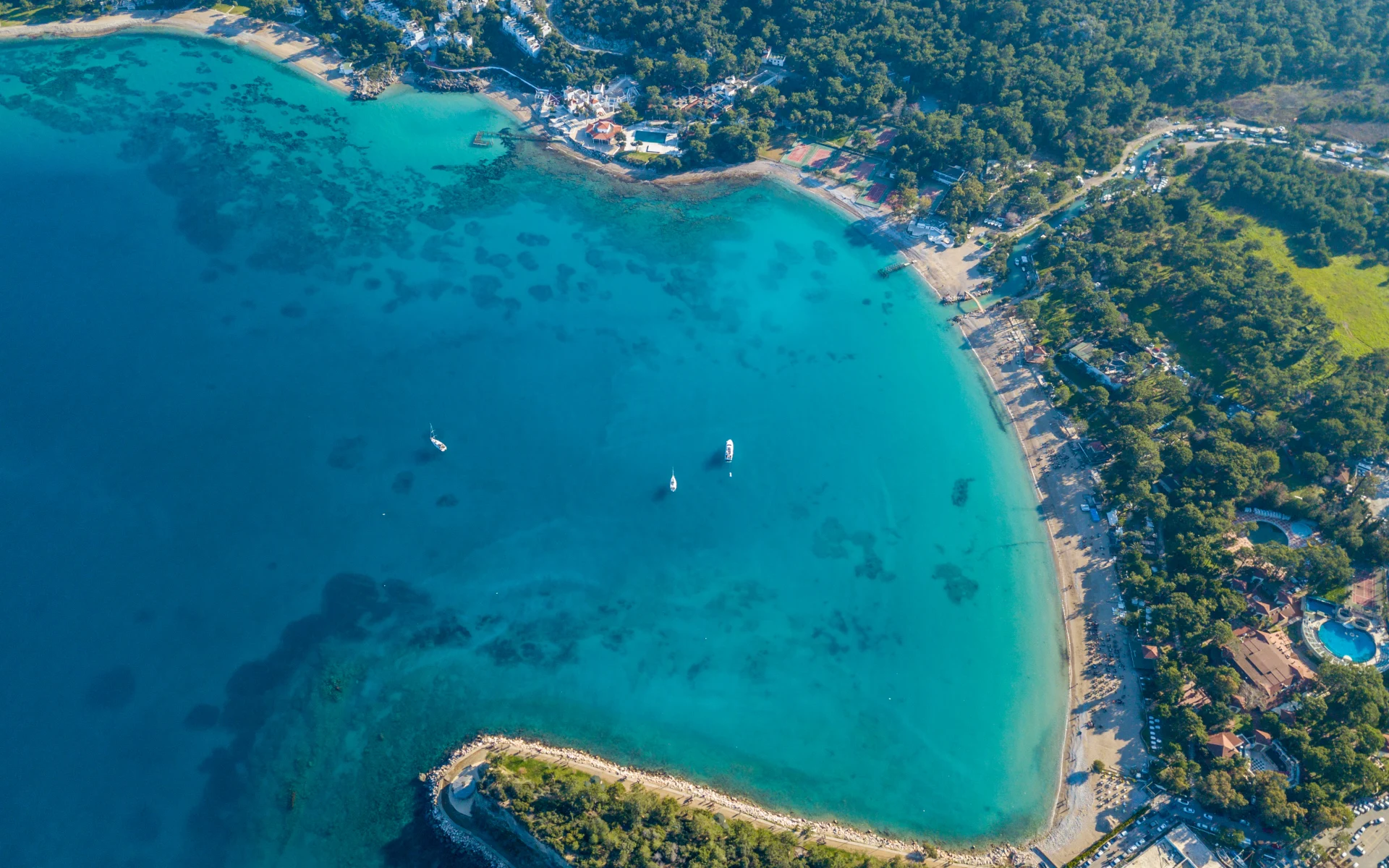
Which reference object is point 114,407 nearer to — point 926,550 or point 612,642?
point 612,642

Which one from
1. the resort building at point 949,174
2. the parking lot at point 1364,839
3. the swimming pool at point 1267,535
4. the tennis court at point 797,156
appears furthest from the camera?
Result: the tennis court at point 797,156

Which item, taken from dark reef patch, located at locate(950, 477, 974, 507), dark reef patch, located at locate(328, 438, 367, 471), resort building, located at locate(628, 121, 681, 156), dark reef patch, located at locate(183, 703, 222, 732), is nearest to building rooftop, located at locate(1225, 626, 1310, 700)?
dark reef patch, located at locate(950, 477, 974, 507)

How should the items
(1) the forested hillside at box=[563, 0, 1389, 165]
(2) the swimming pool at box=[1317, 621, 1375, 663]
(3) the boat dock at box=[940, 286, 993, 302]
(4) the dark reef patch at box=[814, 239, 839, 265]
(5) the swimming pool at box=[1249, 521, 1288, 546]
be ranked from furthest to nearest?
(1) the forested hillside at box=[563, 0, 1389, 165]
(4) the dark reef patch at box=[814, 239, 839, 265]
(3) the boat dock at box=[940, 286, 993, 302]
(5) the swimming pool at box=[1249, 521, 1288, 546]
(2) the swimming pool at box=[1317, 621, 1375, 663]

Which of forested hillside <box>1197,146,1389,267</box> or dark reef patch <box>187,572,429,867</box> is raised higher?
forested hillside <box>1197,146,1389,267</box>

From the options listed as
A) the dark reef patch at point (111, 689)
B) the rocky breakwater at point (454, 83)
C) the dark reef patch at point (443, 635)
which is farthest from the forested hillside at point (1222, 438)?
the dark reef patch at point (111, 689)

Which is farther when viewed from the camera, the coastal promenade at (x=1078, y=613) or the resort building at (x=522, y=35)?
the resort building at (x=522, y=35)

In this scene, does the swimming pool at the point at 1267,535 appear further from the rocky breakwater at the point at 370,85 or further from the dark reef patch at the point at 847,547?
the rocky breakwater at the point at 370,85

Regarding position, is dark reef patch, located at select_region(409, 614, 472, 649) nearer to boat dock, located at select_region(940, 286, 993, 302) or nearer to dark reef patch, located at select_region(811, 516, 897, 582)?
dark reef patch, located at select_region(811, 516, 897, 582)
